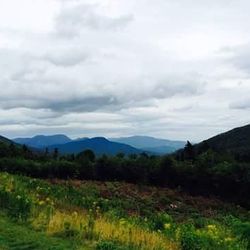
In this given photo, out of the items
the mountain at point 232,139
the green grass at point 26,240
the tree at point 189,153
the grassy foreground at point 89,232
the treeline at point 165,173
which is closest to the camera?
the green grass at point 26,240

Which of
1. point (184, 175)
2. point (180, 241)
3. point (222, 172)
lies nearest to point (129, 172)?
point (184, 175)

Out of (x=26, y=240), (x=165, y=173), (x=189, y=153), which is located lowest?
(x=26, y=240)

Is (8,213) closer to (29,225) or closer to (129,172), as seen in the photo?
(29,225)

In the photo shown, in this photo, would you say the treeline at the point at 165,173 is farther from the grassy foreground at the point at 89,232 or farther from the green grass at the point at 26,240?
the green grass at the point at 26,240

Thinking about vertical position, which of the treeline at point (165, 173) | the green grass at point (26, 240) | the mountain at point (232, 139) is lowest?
the green grass at point (26, 240)

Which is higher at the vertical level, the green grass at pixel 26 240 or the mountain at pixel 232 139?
the mountain at pixel 232 139

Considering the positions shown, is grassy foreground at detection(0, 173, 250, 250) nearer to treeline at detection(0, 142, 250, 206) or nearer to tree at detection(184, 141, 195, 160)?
treeline at detection(0, 142, 250, 206)

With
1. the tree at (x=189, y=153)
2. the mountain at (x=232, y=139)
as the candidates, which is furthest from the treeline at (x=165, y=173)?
the mountain at (x=232, y=139)

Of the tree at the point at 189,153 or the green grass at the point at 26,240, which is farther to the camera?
the tree at the point at 189,153

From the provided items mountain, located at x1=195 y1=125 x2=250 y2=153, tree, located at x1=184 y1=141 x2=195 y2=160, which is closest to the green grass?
tree, located at x1=184 y1=141 x2=195 y2=160

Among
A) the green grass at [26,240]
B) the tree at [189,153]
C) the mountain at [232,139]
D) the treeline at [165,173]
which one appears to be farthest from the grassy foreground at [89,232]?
the mountain at [232,139]

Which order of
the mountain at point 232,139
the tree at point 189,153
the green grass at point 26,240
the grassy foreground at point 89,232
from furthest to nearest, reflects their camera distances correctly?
1. the mountain at point 232,139
2. the tree at point 189,153
3. the grassy foreground at point 89,232
4. the green grass at point 26,240

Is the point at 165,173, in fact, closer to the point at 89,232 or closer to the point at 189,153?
the point at 189,153

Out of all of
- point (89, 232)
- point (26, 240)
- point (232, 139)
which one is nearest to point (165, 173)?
point (89, 232)
